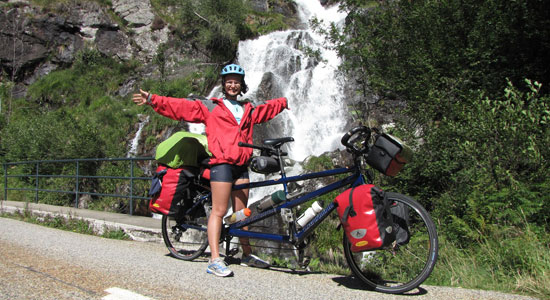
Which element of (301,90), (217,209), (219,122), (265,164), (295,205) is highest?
(301,90)

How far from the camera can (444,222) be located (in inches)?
228

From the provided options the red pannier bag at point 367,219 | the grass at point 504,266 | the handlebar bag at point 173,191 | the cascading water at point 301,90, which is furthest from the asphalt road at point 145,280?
the cascading water at point 301,90

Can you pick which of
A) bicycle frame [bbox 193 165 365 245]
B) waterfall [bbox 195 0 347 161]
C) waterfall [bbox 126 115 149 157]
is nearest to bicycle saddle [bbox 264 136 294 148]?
bicycle frame [bbox 193 165 365 245]

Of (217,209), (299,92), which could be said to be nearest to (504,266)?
(217,209)

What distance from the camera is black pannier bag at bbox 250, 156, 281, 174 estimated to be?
12.1ft

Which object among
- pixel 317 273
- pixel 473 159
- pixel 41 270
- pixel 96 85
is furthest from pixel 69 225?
pixel 96 85

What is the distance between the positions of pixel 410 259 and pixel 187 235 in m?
2.57

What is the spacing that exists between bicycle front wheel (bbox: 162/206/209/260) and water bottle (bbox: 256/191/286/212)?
780 millimetres

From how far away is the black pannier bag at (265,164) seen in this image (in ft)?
12.1

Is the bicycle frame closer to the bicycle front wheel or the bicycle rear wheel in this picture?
the bicycle rear wheel

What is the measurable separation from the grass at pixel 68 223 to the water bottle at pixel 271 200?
121 inches

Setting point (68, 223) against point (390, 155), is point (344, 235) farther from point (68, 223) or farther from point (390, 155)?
point (68, 223)

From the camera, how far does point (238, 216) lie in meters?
4.05

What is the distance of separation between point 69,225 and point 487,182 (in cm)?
697
